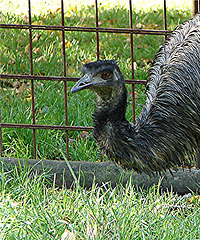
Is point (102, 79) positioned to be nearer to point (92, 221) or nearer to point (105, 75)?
point (105, 75)

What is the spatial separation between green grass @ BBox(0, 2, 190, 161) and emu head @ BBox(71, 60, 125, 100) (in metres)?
1.36

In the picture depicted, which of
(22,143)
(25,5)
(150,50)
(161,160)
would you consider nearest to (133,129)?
(161,160)

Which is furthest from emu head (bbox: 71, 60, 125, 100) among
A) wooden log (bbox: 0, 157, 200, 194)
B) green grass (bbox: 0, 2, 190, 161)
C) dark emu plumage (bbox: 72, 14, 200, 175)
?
green grass (bbox: 0, 2, 190, 161)

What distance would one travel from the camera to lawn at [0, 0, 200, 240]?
10.8 ft

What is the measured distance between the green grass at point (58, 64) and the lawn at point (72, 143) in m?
0.01

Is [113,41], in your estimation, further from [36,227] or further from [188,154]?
[36,227]

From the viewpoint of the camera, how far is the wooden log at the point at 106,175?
4.45 meters

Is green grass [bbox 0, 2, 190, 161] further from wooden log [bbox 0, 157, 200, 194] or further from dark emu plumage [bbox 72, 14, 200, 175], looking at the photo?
dark emu plumage [bbox 72, 14, 200, 175]

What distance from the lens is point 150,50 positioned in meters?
6.64

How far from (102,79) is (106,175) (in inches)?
53.6

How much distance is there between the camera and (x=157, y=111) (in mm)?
3654

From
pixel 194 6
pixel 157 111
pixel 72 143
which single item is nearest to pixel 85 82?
pixel 157 111

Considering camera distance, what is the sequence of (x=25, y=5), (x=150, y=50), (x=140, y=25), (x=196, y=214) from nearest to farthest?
(x=196, y=214) < (x=150, y=50) < (x=140, y=25) < (x=25, y=5)

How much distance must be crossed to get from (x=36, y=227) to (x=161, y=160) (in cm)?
97
